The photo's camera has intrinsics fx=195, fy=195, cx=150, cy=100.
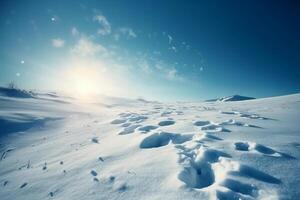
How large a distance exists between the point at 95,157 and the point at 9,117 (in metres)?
6.80

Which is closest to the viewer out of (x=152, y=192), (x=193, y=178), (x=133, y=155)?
(x=152, y=192)

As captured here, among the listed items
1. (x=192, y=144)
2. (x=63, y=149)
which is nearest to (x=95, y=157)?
(x=63, y=149)

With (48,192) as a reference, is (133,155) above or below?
above

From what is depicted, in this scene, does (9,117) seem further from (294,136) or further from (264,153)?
(294,136)

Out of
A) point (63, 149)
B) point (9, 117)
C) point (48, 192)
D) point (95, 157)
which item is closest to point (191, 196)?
point (48, 192)

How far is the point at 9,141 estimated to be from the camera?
256 inches

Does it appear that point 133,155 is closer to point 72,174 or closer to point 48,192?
point 72,174

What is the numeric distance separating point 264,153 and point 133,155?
2221mm

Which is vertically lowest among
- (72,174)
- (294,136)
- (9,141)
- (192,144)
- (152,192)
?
(9,141)

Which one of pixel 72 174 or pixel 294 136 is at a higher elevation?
pixel 294 136

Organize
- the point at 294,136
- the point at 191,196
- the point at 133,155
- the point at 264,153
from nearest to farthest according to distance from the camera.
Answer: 1. the point at 191,196
2. the point at 264,153
3. the point at 133,155
4. the point at 294,136

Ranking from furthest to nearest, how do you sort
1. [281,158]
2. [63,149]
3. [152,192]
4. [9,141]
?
[9,141] < [63,149] < [281,158] < [152,192]

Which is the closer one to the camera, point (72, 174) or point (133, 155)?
point (72, 174)

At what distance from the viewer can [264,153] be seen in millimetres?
3117
